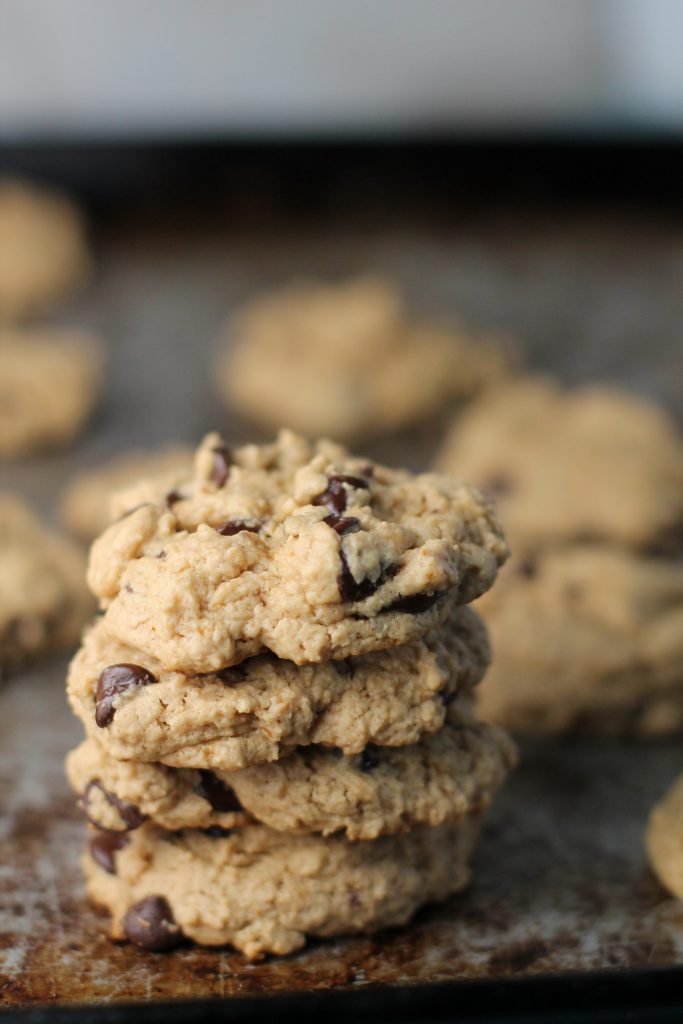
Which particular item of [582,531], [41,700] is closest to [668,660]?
[582,531]

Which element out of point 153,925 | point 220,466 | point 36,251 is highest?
point 36,251

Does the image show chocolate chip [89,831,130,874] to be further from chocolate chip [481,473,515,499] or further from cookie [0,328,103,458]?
cookie [0,328,103,458]

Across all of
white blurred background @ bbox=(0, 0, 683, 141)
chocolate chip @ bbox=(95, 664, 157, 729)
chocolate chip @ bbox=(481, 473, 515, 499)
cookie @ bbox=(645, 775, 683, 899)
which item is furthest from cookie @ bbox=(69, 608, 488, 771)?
white blurred background @ bbox=(0, 0, 683, 141)

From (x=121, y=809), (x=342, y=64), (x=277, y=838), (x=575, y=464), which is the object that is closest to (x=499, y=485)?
(x=575, y=464)

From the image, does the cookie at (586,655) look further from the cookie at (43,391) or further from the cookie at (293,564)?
the cookie at (43,391)

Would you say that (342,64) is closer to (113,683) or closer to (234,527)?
(234,527)

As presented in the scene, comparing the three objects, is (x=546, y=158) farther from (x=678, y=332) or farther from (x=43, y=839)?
(x=43, y=839)
